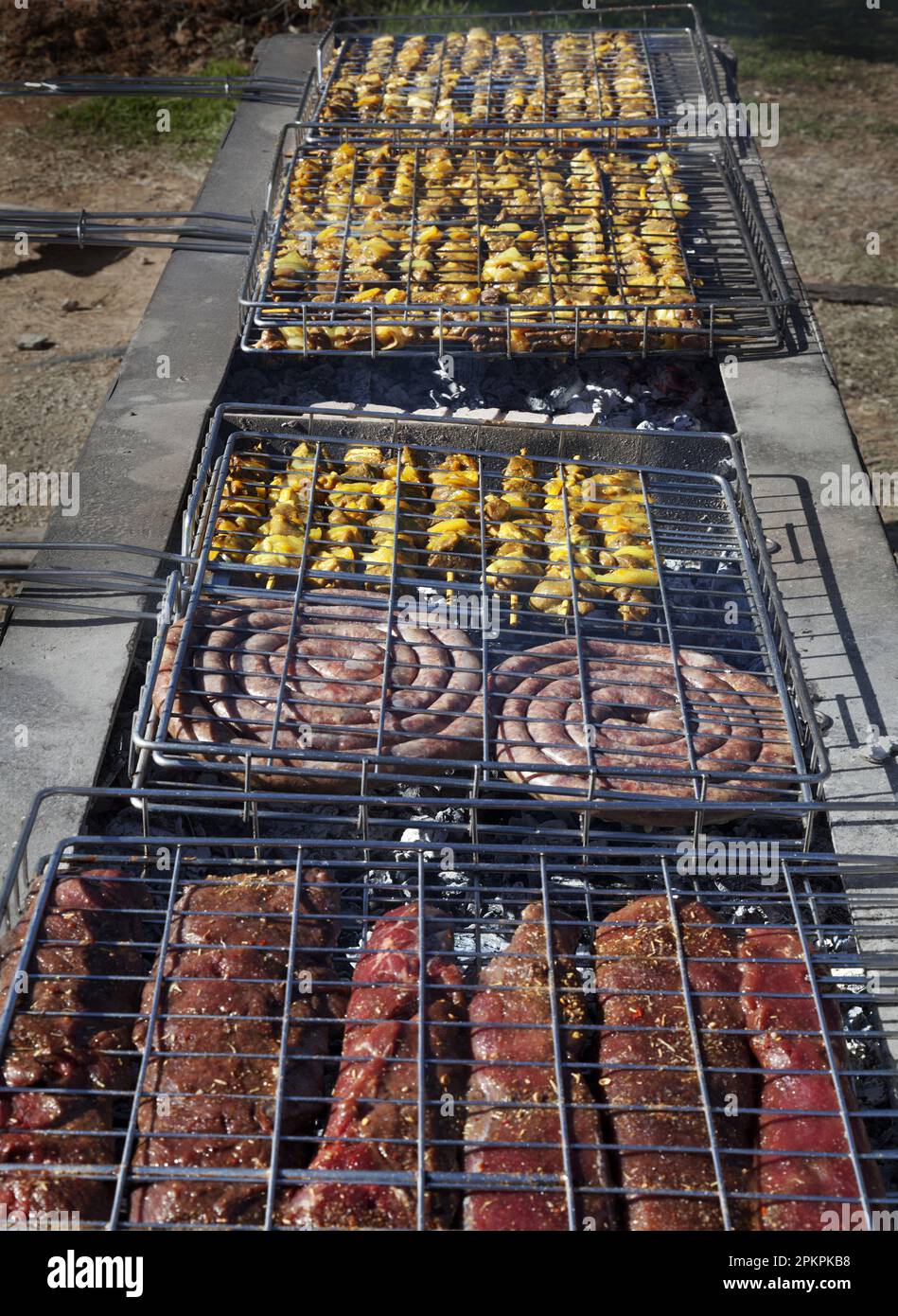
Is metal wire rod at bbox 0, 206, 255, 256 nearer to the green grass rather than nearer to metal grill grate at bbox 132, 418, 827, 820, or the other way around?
metal grill grate at bbox 132, 418, 827, 820

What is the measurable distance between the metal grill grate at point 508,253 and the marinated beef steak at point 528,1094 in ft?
11.8

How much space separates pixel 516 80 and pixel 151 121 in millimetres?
5683

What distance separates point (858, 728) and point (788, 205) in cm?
933

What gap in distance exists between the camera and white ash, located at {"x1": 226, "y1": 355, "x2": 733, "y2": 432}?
7.02 m

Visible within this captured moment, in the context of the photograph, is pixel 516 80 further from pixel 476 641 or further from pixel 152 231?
pixel 476 641

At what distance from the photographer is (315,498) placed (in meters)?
6.16

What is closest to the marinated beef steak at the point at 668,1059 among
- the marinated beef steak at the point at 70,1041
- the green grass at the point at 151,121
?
the marinated beef steak at the point at 70,1041

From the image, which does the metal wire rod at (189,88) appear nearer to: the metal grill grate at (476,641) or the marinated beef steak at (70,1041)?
the metal grill grate at (476,641)

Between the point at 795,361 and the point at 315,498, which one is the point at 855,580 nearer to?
the point at 795,361

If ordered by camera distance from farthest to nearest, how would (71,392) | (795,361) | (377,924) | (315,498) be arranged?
1. (71,392)
2. (795,361)
3. (315,498)
4. (377,924)

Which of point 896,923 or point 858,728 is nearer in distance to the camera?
point 896,923

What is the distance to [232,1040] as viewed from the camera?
12.2 ft

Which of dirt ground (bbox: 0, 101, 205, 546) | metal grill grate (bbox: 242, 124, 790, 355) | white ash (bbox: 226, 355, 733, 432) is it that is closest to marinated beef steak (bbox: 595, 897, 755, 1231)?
metal grill grate (bbox: 242, 124, 790, 355)
